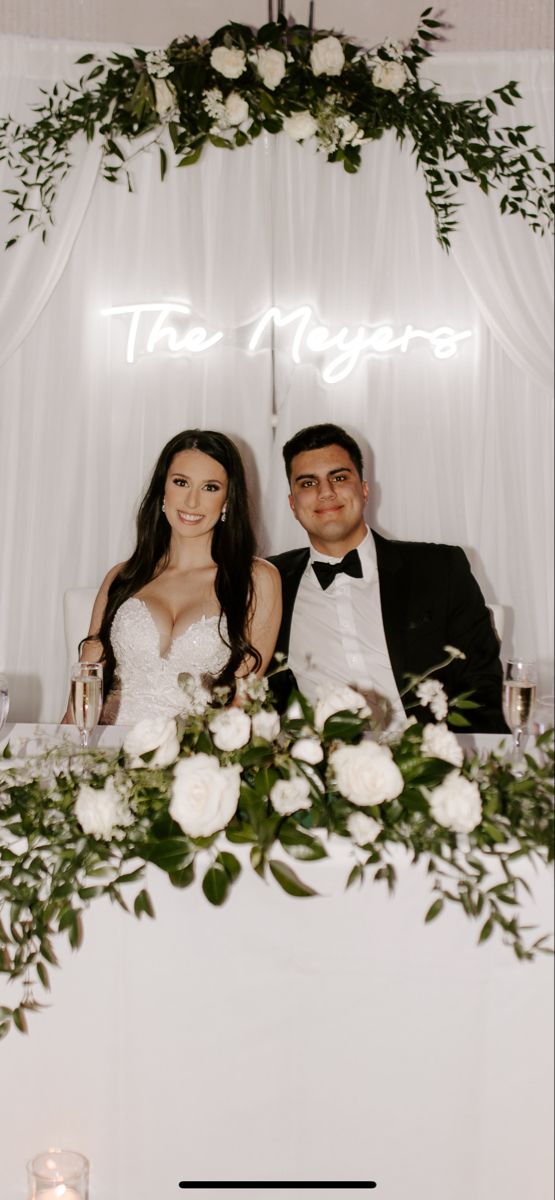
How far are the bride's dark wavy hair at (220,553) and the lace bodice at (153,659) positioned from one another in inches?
1.4

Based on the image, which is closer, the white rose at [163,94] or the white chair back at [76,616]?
the white chair back at [76,616]

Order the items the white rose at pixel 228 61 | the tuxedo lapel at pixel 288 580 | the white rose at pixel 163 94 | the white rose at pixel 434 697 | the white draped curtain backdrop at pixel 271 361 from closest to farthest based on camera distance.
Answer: the white rose at pixel 434 697 < the tuxedo lapel at pixel 288 580 < the white rose at pixel 228 61 < the white rose at pixel 163 94 < the white draped curtain backdrop at pixel 271 361

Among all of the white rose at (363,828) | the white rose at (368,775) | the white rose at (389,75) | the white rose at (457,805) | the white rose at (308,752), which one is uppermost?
the white rose at (389,75)

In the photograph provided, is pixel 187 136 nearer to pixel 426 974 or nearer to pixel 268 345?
pixel 268 345

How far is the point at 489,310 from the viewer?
148 inches

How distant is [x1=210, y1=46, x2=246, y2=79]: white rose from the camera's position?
3465 millimetres

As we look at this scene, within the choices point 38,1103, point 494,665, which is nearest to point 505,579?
point 494,665

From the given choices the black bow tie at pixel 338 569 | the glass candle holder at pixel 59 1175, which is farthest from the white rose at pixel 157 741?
the black bow tie at pixel 338 569

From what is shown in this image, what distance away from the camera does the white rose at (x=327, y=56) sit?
3.45 metres

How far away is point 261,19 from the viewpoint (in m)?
3.54

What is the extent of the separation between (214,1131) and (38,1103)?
0.26 metres

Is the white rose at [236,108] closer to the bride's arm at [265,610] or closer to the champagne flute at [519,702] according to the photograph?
the bride's arm at [265,610]

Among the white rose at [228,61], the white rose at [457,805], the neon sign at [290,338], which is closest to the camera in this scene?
the white rose at [457,805]

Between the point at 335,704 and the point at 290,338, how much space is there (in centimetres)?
260
